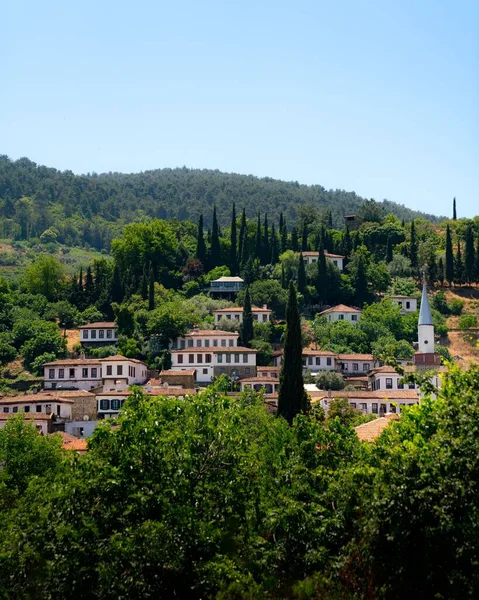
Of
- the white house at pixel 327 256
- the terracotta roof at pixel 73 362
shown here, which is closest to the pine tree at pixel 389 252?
the white house at pixel 327 256

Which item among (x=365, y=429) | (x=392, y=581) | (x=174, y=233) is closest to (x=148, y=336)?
(x=174, y=233)

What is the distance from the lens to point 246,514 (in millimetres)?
30078

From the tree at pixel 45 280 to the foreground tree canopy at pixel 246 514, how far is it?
6632 cm

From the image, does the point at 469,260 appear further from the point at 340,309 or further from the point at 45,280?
the point at 45,280

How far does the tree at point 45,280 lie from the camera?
99375mm

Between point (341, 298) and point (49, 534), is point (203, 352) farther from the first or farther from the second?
point (49, 534)

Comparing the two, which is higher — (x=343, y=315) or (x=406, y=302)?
(x=406, y=302)

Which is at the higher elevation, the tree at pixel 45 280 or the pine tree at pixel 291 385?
the tree at pixel 45 280

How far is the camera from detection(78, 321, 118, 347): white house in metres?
84.9

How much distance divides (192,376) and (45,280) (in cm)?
2955

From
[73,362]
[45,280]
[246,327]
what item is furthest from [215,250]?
[73,362]

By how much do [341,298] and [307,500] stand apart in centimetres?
6542

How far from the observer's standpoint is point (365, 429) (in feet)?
153

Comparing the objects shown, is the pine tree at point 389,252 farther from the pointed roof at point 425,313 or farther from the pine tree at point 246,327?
the pointed roof at point 425,313
